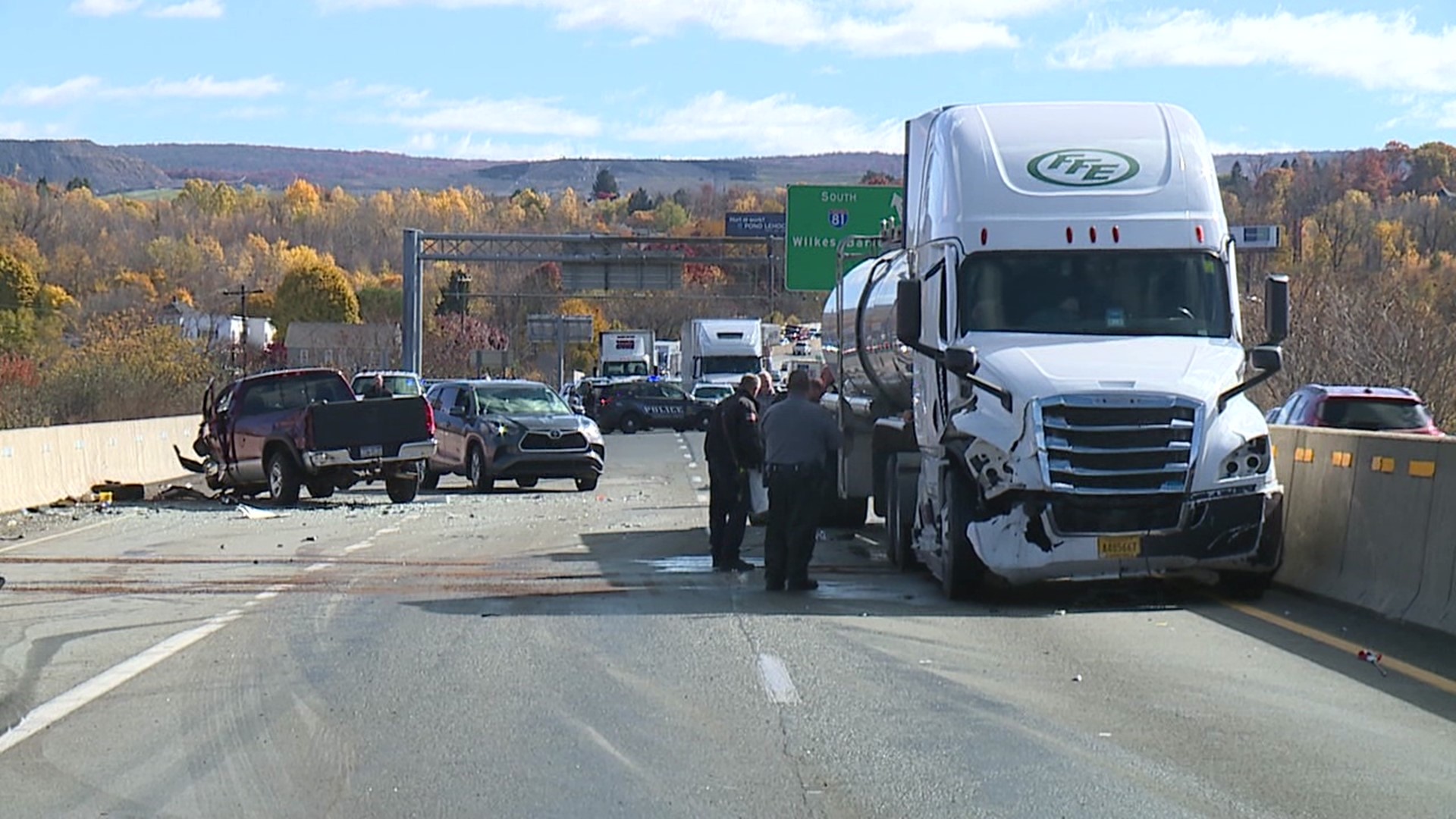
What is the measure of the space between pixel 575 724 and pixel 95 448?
22.6 metres

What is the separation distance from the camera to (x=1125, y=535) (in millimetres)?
13781

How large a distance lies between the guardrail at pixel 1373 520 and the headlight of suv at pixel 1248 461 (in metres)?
0.87

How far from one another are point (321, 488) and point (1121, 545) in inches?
628

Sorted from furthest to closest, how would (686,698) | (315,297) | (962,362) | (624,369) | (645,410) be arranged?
1. (315,297)
2. (624,369)
3. (645,410)
4. (962,362)
5. (686,698)

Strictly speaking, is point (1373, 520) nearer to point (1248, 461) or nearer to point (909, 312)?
point (1248, 461)

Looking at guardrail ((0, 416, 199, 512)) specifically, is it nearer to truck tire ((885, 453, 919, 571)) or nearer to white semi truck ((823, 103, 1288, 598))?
truck tire ((885, 453, 919, 571))

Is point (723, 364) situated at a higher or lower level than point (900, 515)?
lower

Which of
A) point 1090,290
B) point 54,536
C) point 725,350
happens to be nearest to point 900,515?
point 1090,290

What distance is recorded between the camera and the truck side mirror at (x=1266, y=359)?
14.5m

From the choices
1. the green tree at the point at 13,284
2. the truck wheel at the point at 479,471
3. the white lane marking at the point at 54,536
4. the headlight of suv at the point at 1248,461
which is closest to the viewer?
the headlight of suv at the point at 1248,461

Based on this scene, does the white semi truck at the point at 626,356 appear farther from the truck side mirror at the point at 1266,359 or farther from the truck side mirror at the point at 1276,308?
the truck side mirror at the point at 1266,359

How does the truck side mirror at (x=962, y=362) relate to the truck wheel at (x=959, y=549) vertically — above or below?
above

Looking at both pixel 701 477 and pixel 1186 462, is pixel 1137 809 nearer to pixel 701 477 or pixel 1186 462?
pixel 1186 462

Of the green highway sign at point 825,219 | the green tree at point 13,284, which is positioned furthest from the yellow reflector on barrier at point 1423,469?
the green tree at point 13,284
